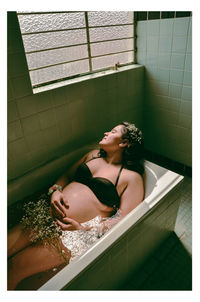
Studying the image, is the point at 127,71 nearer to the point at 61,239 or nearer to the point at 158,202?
the point at 158,202

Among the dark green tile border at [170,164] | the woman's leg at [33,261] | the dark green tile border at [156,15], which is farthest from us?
the dark green tile border at [170,164]

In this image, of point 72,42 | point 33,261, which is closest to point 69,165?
point 33,261

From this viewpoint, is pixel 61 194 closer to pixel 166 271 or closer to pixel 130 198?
pixel 130 198

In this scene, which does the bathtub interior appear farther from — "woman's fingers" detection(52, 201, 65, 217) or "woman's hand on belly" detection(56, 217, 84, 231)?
"woman's fingers" detection(52, 201, 65, 217)

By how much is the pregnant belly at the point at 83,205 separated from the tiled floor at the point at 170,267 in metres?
0.55

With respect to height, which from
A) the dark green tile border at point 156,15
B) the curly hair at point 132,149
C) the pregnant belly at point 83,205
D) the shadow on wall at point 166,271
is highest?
the dark green tile border at point 156,15

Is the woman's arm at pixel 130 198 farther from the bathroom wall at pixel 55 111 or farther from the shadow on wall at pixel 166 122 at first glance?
the shadow on wall at pixel 166 122

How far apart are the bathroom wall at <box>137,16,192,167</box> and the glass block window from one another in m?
0.29

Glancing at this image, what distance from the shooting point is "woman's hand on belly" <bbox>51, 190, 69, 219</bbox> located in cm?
161

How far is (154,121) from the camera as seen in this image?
2.87 m

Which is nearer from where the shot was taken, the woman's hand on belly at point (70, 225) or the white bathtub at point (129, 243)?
the white bathtub at point (129, 243)

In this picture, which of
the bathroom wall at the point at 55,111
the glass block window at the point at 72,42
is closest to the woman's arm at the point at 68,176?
the bathroom wall at the point at 55,111

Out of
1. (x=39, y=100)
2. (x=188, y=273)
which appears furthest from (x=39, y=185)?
(x=188, y=273)

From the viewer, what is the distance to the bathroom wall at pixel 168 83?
7.41 feet
